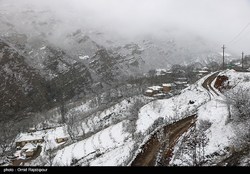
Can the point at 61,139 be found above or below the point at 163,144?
below

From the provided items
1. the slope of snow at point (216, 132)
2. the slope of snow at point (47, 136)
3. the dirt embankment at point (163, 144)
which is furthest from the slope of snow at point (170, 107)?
the slope of snow at point (47, 136)

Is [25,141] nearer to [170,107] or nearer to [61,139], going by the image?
[61,139]

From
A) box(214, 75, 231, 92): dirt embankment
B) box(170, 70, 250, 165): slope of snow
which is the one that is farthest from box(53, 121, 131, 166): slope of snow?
box(214, 75, 231, 92): dirt embankment

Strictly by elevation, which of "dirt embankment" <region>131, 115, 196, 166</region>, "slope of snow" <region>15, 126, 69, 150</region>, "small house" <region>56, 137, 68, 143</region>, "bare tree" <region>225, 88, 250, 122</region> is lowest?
"slope of snow" <region>15, 126, 69, 150</region>

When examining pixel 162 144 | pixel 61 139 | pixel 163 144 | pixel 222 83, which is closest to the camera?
pixel 163 144

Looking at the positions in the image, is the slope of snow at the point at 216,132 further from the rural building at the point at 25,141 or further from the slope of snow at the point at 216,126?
the rural building at the point at 25,141

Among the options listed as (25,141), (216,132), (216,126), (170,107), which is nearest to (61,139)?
(25,141)

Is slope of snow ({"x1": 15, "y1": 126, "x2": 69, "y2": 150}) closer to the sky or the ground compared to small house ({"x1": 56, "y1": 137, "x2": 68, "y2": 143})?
closer to the ground

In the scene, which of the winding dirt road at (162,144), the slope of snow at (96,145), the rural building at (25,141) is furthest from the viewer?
the rural building at (25,141)

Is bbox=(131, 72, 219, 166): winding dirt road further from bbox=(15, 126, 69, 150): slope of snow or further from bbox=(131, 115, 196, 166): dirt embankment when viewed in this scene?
bbox=(15, 126, 69, 150): slope of snow
